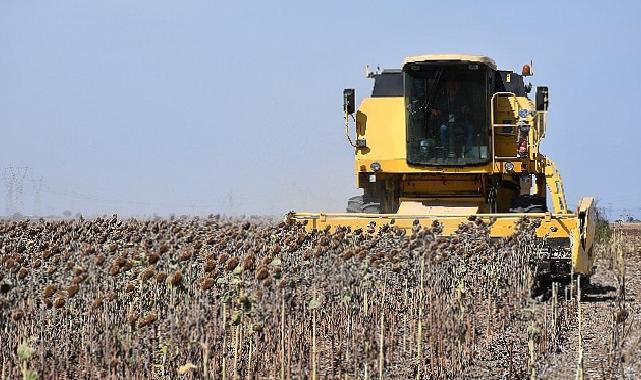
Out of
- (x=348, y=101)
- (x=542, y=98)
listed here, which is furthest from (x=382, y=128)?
(x=542, y=98)

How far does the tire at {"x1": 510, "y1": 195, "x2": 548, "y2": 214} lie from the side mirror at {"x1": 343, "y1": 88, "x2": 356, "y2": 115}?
263 centimetres

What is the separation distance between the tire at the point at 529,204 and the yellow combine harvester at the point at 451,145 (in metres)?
0.01

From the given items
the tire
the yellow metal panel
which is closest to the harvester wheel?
the yellow metal panel

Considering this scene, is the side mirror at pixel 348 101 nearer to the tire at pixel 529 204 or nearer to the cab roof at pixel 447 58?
the cab roof at pixel 447 58

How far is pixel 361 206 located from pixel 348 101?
5.05 ft

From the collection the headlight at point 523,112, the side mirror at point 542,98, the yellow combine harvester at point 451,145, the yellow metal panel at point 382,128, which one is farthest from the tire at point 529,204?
the yellow metal panel at point 382,128

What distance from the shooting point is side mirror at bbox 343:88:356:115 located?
52.1 feet

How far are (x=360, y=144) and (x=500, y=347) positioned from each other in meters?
7.84

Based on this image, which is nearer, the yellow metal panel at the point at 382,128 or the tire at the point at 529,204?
the tire at the point at 529,204

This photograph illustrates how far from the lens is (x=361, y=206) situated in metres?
16.2

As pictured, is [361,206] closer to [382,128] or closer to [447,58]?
[382,128]

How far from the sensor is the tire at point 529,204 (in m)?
15.1

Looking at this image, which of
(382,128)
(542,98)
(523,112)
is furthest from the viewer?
(382,128)

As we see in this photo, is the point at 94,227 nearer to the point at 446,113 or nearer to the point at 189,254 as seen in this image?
the point at 189,254
